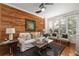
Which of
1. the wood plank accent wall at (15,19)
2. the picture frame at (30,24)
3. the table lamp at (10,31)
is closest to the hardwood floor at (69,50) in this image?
the wood plank accent wall at (15,19)

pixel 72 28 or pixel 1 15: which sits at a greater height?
pixel 1 15

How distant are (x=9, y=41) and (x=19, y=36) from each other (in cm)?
25

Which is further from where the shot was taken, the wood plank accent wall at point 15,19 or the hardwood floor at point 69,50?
the hardwood floor at point 69,50

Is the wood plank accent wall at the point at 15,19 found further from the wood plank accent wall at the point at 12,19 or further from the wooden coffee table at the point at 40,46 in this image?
the wooden coffee table at the point at 40,46

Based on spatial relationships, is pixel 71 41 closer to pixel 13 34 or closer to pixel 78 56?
pixel 78 56

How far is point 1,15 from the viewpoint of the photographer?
2379 mm

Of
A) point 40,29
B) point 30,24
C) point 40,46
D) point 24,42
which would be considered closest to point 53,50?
point 40,46

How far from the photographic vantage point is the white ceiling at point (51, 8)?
2.51 m

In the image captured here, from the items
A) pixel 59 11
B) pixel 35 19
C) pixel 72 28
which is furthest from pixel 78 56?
pixel 35 19

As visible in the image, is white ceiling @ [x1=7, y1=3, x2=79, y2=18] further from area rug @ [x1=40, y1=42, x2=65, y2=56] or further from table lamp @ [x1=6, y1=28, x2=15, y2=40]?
area rug @ [x1=40, y1=42, x2=65, y2=56]

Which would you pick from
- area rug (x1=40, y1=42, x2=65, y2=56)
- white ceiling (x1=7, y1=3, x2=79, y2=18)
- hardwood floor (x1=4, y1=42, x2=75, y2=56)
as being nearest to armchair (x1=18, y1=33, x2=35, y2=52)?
area rug (x1=40, y1=42, x2=65, y2=56)

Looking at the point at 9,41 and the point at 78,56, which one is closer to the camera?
the point at 9,41

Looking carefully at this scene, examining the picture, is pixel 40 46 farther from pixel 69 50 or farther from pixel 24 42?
pixel 69 50

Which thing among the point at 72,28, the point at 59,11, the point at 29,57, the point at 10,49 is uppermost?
the point at 59,11
